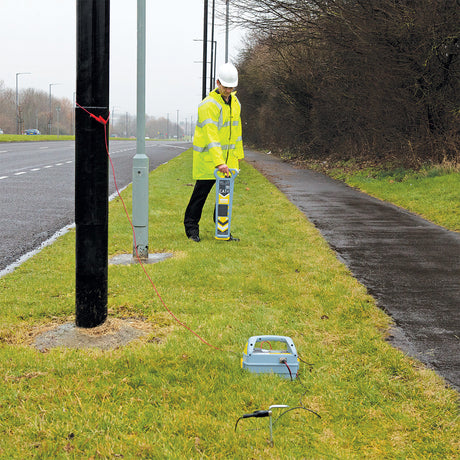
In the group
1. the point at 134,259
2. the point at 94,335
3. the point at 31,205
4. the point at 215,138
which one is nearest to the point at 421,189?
the point at 215,138

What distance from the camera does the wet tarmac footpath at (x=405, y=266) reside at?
436 cm

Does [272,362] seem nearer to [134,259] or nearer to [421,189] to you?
[134,259]

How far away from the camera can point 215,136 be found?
25.6ft

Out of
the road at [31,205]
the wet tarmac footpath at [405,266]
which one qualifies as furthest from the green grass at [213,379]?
the road at [31,205]

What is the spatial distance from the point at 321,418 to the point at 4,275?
4.10 m

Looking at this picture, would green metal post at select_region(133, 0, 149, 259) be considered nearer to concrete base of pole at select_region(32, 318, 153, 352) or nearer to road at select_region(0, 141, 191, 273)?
road at select_region(0, 141, 191, 273)

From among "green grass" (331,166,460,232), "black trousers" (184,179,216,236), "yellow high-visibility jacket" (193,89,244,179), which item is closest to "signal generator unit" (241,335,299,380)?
"yellow high-visibility jacket" (193,89,244,179)

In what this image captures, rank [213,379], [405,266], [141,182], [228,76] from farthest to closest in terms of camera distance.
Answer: [228,76] → [141,182] → [405,266] → [213,379]

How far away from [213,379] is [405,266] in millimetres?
3914

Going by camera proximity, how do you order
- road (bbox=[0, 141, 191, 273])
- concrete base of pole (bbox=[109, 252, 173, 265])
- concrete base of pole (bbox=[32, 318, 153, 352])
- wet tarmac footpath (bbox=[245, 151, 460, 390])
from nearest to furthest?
concrete base of pole (bbox=[32, 318, 153, 352]) → wet tarmac footpath (bbox=[245, 151, 460, 390]) → concrete base of pole (bbox=[109, 252, 173, 265]) → road (bbox=[0, 141, 191, 273])

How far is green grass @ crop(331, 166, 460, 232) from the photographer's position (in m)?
10.9

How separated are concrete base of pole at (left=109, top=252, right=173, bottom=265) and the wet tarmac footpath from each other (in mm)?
2136

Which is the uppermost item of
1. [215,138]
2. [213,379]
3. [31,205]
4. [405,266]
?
[215,138]

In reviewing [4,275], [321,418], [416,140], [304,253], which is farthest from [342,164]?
[321,418]
